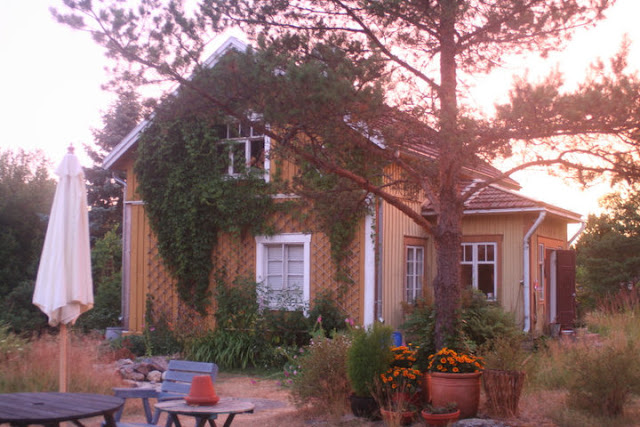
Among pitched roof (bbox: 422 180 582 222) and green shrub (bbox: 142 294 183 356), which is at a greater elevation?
pitched roof (bbox: 422 180 582 222)

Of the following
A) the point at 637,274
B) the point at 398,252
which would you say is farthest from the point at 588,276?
the point at 398,252

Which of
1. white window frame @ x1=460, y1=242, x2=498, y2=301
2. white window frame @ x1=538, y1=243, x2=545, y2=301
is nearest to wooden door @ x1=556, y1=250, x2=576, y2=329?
white window frame @ x1=538, y1=243, x2=545, y2=301

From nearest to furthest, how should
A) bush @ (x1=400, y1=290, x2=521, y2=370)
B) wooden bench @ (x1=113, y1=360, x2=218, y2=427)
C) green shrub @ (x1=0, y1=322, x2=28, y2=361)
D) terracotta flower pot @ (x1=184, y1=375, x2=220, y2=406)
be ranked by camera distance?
terracotta flower pot @ (x1=184, y1=375, x2=220, y2=406) → wooden bench @ (x1=113, y1=360, x2=218, y2=427) → bush @ (x1=400, y1=290, x2=521, y2=370) → green shrub @ (x1=0, y1=322, x2=28, y2=361)

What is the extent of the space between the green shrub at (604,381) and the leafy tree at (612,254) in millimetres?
17225

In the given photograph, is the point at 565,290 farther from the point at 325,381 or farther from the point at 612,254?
the point at 612,254

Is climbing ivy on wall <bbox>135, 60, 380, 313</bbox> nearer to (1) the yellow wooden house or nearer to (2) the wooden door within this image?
(1) the yellow wooden house

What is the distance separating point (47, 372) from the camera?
782cm

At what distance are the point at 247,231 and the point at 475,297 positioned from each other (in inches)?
179

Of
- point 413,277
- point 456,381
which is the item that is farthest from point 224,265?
point 456,381

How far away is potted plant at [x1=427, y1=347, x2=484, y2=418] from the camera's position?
6.95 m

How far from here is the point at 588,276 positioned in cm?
2489

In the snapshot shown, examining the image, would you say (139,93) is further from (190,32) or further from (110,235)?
(110,235)

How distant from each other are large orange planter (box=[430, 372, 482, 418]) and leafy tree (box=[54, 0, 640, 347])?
586 millimetres

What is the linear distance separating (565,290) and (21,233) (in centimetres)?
1536
